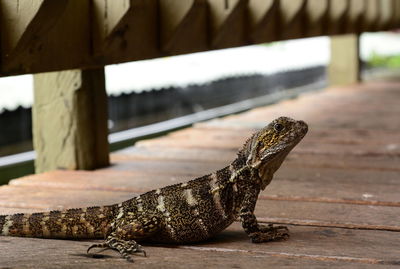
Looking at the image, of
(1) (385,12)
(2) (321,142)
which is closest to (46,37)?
(2) (321,142)

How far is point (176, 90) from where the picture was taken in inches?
264

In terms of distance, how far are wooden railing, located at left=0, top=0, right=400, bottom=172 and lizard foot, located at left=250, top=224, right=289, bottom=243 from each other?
951 millimetres

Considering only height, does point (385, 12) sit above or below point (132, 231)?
above

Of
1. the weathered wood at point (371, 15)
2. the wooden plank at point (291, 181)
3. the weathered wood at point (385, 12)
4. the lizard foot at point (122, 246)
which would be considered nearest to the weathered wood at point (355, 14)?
the weathered wood at point (371, 15)

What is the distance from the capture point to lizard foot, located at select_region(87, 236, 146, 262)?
2043mm

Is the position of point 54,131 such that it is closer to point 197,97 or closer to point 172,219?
point 172,219

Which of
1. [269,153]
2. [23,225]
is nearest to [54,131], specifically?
[23,225]

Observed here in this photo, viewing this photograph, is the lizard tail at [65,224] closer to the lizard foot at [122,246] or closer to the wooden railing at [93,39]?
the lizard foot at [122,246]

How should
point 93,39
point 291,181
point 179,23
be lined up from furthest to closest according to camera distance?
1. point 291,181
2. point 179,23
3. point 93,39

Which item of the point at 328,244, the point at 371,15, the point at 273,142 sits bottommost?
the point at 328,244

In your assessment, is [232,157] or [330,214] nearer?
[330,214]

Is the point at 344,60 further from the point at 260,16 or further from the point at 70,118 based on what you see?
the point at 70,118

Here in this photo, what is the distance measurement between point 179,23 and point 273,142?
1016 mm

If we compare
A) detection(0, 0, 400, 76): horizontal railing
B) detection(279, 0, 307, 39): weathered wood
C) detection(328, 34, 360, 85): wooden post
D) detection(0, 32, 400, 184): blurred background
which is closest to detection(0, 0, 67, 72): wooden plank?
detection(0, 0, 400, 76): horizontal railing
